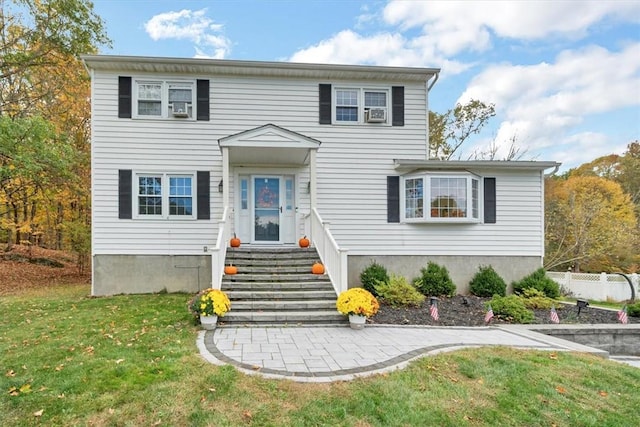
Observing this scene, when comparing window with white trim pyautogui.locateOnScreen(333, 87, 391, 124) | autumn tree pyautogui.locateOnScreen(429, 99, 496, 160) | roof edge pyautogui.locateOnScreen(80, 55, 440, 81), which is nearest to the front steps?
window with white trim pyautogui.locateOnScreen(333, 87, 391, 124)

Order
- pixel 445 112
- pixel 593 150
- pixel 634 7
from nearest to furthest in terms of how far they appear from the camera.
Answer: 1. pixel 634 7
2. pixel 445 112
3. pixel 593 150

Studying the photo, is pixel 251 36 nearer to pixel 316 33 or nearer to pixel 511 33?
pixel 316 33

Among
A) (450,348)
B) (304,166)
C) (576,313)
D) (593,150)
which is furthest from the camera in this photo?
(593,150)

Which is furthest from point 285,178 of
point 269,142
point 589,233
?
point 589,233

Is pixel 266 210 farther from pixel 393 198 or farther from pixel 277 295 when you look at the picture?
pixel 393 198

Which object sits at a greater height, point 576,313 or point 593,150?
point 593,150

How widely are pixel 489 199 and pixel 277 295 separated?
6974 mm

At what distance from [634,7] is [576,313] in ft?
33.7

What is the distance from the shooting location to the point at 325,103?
1027 centimetres

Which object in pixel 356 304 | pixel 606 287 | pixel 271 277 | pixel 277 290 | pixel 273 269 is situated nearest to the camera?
pixel 356 304

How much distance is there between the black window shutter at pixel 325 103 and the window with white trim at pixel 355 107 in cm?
18

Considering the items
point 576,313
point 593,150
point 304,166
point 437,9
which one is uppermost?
point 437,9

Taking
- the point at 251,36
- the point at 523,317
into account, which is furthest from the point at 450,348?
the point at 251,36

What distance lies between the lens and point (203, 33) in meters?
14.4
